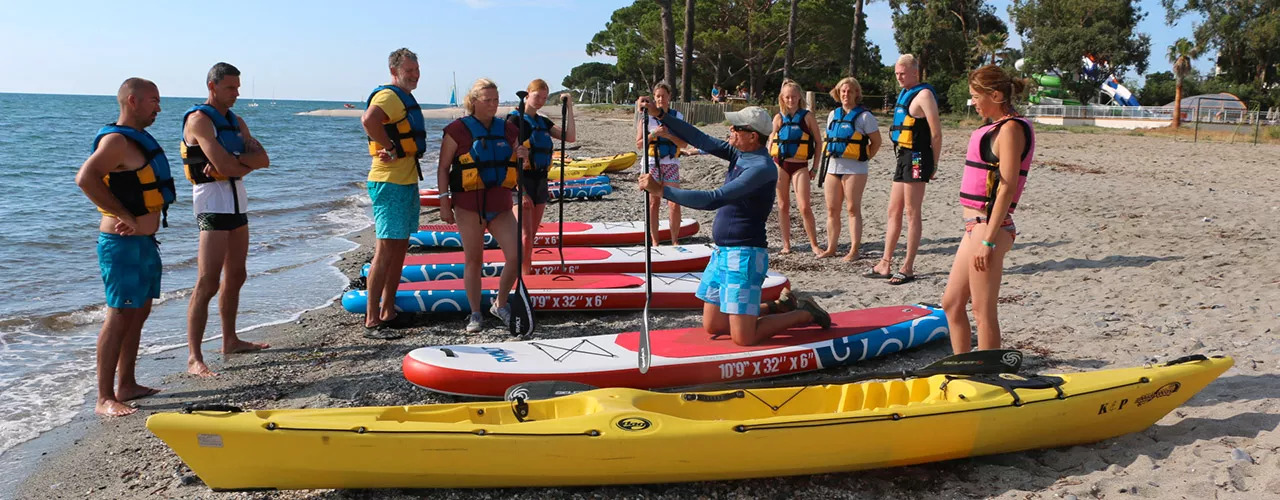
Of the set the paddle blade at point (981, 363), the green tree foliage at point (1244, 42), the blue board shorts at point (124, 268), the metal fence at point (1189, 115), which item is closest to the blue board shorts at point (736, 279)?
the paddle blade at point (981, 363)

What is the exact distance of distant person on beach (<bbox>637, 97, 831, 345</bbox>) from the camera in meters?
4.43

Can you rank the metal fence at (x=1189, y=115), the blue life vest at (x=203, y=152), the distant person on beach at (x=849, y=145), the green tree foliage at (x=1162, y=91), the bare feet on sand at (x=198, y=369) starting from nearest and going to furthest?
1. the blue life vest at (x=203, y=152)
2. the bare feet on sand at (x=198, y=369)
3. the distant person on beach at (x=849, y=145)
4. the metal fence at (x=1189, y=115)
5. the green tree foliage at (x=1162, y=91)

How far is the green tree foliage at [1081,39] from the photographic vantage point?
44094mm

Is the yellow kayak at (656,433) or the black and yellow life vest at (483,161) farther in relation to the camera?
the black and yellow life vest at (483,161)

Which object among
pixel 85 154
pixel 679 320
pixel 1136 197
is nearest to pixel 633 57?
pixel 85 154

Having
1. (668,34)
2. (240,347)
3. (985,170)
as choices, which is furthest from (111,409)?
(668,34)

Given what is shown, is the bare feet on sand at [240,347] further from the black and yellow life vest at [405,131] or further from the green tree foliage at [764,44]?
the green tree foliage at [764,44]

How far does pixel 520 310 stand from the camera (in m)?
5.88

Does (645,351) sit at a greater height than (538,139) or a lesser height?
lesser

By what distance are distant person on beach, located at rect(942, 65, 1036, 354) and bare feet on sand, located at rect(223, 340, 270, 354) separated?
4781mm

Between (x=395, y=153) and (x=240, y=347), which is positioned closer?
(x=395, y=153)

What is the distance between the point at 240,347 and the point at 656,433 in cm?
384

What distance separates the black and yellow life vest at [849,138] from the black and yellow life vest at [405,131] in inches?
154

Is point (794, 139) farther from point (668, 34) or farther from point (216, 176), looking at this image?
point (668, 34)
